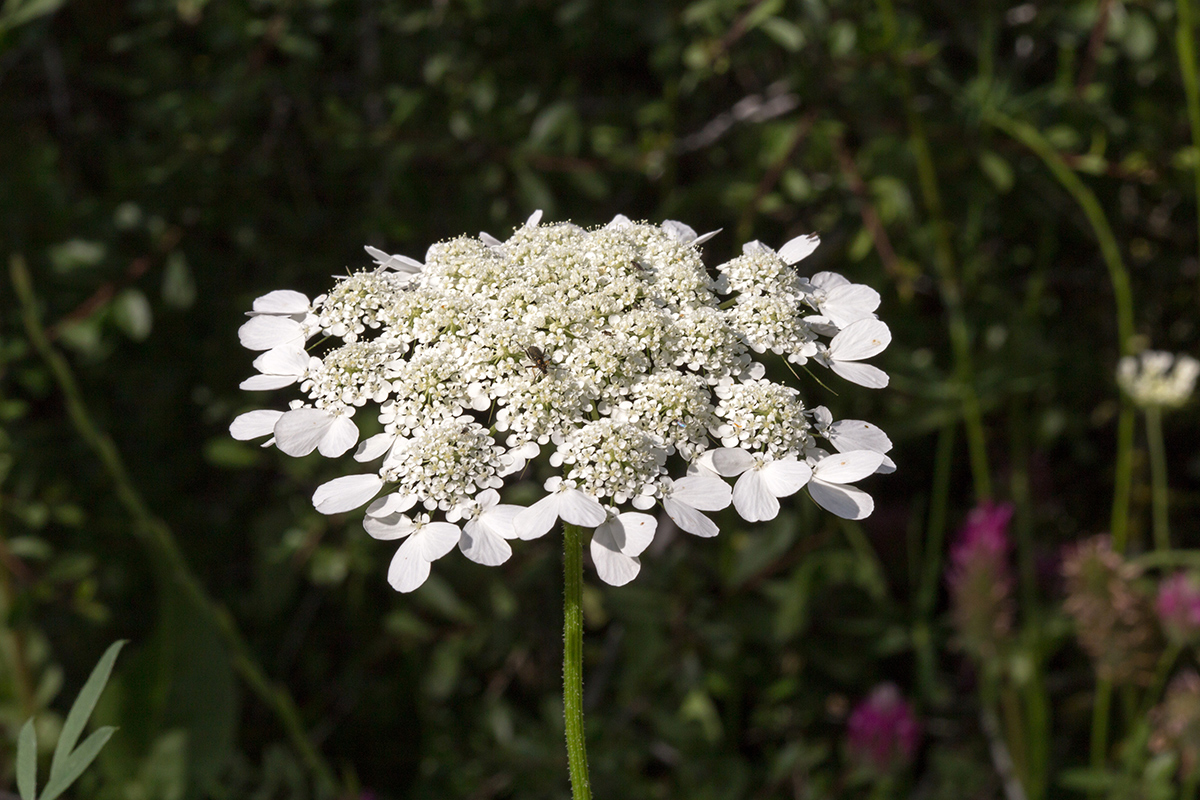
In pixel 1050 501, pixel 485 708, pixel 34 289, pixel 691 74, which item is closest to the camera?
pixel 34 289

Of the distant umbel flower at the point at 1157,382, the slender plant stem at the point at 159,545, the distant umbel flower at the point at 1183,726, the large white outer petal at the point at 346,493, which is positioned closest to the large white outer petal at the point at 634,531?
the large white outer petal at the point at 346,493

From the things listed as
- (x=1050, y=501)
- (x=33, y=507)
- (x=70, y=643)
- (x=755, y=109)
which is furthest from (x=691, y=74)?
(x=70, y=643)

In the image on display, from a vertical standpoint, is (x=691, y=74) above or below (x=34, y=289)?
above

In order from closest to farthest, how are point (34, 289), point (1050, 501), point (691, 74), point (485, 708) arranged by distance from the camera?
point (34, 289)
point (691, 74)
point (485, 708)
point (1050, 501)

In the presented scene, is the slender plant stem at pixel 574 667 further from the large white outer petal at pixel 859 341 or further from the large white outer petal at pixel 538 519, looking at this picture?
the large white outer petal at pixel 859 341

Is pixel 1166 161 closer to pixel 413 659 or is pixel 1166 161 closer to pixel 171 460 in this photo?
pixel 413 659

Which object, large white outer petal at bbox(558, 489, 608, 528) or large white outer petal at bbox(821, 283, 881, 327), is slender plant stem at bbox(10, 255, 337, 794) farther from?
large white outer petal at bbox(821, 283, 881, 327)
